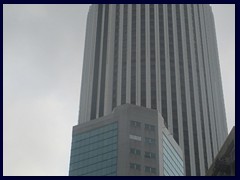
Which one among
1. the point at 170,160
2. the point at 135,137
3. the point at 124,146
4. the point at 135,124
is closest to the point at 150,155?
the point at 135,137

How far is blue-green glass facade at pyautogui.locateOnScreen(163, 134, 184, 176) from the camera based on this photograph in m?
126

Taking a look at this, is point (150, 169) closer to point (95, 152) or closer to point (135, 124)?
point (135, 124)

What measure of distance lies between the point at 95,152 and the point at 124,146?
262 inches

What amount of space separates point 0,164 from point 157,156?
69.9 m

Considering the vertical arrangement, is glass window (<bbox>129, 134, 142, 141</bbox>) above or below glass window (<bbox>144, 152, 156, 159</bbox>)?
above

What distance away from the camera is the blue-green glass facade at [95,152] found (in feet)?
397

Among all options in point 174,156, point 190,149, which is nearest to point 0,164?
point 174,156

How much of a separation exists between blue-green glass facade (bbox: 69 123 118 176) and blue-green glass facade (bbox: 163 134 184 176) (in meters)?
11.8

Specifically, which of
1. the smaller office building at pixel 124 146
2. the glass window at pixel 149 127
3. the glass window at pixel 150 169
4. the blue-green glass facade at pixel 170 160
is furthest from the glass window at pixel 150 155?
the glass window at pixel 149 127

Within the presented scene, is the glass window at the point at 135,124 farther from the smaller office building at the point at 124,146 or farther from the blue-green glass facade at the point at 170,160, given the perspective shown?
the blue-green glass facade at the point at 170,160

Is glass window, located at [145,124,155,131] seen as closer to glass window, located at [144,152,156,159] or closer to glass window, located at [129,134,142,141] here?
glass window, located at [129,134,142,141]

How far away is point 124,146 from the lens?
402ft

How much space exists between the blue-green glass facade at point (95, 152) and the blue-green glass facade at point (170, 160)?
38.9 ft

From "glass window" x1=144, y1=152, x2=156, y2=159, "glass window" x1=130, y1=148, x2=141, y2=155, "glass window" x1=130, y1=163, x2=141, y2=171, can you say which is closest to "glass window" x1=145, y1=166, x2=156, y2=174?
"glass window" x1=130, y1=163, x2=141, y2=171
